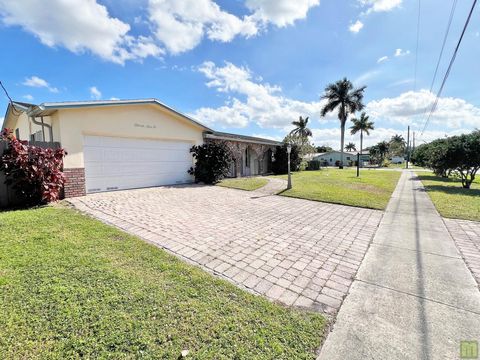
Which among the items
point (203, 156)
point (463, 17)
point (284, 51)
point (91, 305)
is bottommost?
point (91, 305)

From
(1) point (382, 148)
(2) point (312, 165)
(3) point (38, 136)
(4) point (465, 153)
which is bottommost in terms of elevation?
(2) point (312, 165)

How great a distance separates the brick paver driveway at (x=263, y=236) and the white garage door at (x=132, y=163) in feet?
3.95

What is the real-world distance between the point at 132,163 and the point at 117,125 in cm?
170

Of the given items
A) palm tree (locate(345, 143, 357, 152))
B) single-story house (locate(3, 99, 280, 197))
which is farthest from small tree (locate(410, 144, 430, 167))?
palm tree (locate(345, 143, 357, 152))

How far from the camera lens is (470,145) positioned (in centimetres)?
1169

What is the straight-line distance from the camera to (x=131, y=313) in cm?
220

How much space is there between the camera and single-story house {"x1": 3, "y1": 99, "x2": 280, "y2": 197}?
7.90 metres

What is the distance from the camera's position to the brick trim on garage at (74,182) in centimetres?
770

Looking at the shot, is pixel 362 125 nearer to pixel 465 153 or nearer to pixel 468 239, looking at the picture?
pixel 465 153

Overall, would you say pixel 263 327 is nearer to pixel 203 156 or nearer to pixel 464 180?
pixel 203 156

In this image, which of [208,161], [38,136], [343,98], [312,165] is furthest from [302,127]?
[38,136]

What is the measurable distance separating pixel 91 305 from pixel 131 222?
3.20 metres

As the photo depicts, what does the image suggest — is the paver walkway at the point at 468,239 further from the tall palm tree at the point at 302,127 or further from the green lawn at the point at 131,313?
the tall palm tree at the point at 302,127

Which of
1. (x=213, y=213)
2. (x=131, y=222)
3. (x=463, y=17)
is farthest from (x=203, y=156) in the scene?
(x=463, y=17)
